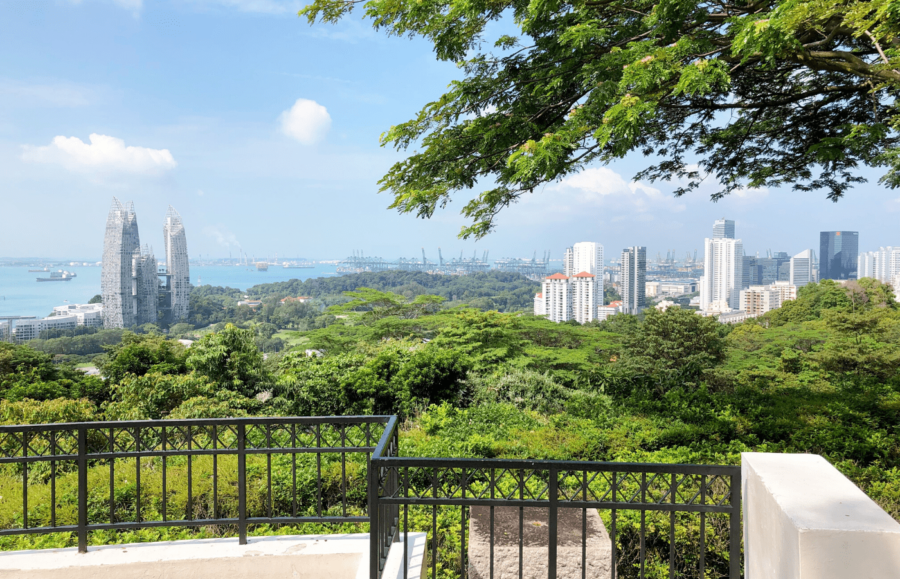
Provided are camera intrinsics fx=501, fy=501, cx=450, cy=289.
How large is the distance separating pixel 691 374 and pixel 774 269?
30.6m

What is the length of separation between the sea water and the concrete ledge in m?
64.5

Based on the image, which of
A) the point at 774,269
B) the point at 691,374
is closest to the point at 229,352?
the point at 691,374

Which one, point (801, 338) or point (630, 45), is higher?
point (630, 45)

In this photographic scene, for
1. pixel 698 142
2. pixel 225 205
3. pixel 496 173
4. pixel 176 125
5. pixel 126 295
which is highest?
pixel 176 125

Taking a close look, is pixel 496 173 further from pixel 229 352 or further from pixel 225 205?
pixel 225 205

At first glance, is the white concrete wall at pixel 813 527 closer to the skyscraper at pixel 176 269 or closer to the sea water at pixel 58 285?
the skyscraper at pixel 176 269

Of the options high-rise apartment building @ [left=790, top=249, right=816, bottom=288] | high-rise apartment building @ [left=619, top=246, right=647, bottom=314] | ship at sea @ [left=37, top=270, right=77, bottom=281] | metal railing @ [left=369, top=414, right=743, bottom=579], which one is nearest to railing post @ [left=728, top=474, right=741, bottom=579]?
metal railing @ [left=369, top=414, right=743, bottom=579]

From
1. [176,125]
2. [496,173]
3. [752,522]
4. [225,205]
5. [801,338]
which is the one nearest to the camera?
[752,522]

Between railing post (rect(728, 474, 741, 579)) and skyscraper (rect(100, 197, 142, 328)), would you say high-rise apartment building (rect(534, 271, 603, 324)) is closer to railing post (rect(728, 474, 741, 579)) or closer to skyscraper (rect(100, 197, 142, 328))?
railing post (rect(728, 474, 741, 579))

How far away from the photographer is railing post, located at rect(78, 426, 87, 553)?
2.81 meters

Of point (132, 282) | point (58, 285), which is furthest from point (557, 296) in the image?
point (58, 285)

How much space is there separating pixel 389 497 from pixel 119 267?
61912 mm

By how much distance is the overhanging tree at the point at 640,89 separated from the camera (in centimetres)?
375

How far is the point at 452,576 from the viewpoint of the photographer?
10.6ft
